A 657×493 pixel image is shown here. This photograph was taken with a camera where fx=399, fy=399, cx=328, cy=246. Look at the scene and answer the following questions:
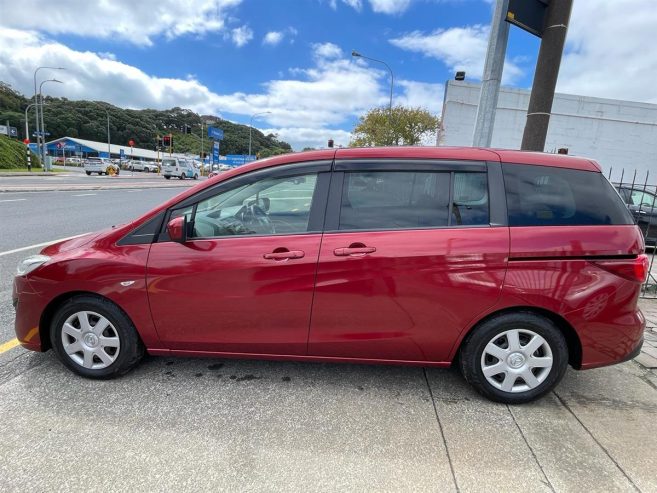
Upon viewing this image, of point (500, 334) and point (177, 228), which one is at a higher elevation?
point (177, 228)

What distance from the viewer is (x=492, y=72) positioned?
5457mm

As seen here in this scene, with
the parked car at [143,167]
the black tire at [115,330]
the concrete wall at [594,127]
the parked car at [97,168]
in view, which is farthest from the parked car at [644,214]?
the parked car at [143,167]

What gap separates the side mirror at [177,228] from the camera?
2572 mm

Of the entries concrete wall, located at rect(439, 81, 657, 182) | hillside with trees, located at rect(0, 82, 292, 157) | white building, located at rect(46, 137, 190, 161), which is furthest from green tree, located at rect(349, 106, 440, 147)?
white building, located at rect(46, 137, 190, 161)

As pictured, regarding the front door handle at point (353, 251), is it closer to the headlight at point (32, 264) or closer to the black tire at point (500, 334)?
the black tire at point (500, 334)

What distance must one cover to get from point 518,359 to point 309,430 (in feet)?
4.74

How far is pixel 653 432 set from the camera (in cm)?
255

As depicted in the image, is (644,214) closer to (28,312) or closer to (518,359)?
(518,359)

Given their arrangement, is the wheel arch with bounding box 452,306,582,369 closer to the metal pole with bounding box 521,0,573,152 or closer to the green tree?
the metal pole with bounding box 521,0,573,152

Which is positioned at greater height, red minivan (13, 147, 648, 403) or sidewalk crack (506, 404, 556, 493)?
red minivan (13, 147, 648, 403)

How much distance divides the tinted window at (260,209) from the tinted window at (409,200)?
11.9 inches

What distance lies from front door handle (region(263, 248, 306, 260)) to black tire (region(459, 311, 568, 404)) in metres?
1.27

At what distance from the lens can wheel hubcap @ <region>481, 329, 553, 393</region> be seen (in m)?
2.63

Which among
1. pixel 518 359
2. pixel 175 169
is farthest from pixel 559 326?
pixel 175 169
